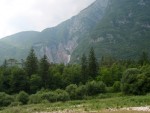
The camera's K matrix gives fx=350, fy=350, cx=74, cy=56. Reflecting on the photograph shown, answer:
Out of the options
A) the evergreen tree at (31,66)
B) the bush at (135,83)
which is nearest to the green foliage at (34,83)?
the evergreen tree at (31,66)

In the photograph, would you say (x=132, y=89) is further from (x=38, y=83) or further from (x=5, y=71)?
(x=5, y=71)

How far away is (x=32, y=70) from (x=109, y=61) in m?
68.4

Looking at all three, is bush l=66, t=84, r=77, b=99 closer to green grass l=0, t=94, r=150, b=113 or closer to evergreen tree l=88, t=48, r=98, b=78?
green grass l=0, t=94, r=150, b=113

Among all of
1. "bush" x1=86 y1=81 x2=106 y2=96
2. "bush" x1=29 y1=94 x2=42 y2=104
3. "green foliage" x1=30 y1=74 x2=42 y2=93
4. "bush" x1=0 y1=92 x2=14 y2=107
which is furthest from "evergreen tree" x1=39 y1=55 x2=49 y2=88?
"bush" x1=29 y1=94 x2=42 y2=104

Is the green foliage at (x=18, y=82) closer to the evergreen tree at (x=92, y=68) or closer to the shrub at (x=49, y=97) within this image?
the shrub at (x=49, y=97)

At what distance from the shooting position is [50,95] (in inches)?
3477

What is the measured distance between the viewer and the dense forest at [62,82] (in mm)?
89625

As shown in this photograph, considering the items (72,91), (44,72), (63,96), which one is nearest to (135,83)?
(72,91)

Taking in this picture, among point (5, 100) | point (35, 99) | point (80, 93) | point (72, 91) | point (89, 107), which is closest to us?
point (89, 107)

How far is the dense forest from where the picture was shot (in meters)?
89.6

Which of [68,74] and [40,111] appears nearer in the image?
[40,111]

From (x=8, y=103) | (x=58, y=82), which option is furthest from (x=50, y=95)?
(x=58, y=82)

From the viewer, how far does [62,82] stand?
118875 mm

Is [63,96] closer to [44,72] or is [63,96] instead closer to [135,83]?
[135,83]
